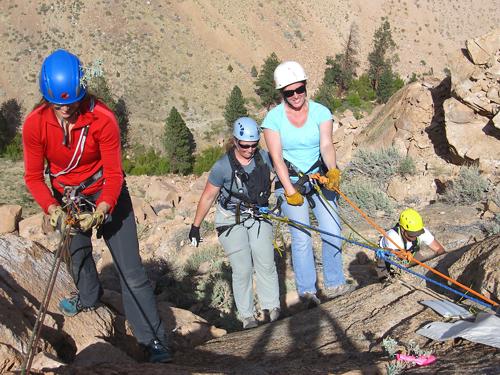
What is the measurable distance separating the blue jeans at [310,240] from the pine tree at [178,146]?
27537 millimetres

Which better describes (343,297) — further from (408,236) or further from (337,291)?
(408,236)

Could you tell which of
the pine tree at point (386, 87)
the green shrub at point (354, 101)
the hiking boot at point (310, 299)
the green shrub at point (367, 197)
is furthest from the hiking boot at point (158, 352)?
the pine tree at point (386, 87)

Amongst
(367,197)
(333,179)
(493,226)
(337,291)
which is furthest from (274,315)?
(367,197)

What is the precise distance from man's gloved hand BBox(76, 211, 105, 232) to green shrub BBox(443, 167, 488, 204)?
6.99m

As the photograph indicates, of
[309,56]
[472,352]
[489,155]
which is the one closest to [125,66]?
[309,56]

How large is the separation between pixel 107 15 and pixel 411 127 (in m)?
39.4

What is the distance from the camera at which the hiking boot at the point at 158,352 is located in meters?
3.47

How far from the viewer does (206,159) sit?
3228cm

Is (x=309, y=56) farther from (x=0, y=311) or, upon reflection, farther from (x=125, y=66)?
(x=0, y=311)

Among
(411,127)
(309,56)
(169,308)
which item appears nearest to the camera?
(169,308)

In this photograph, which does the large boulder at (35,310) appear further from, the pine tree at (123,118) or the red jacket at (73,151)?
the pine tree at (123,118)

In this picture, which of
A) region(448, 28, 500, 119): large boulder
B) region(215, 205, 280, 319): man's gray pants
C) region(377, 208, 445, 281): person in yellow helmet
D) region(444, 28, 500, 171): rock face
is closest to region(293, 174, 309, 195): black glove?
region(215, 205, 280, 319): man's gray pants

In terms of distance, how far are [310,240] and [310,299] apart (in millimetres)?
585

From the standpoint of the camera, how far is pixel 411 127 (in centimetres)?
1203
